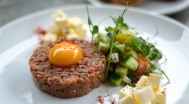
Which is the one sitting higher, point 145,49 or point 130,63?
point 145,49

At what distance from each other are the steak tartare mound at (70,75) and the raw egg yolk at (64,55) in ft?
0.22

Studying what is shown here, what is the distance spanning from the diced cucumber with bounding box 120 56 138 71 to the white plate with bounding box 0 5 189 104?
351 mm

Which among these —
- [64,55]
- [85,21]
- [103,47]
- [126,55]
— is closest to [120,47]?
[126,55]

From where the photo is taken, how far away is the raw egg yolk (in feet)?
13.4

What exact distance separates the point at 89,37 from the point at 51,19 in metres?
0.93

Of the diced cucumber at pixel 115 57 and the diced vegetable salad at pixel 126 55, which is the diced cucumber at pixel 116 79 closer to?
the diced vegetable salad at pixel 126 55

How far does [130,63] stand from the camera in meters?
4.24

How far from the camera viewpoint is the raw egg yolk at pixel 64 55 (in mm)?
4098

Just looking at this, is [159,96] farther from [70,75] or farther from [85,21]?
[85,21]

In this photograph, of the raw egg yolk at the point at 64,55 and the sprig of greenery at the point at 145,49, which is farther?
the sprig of greenery at the point at 145,49

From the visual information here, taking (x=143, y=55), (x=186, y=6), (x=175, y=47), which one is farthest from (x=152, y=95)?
(x=186, y=6)

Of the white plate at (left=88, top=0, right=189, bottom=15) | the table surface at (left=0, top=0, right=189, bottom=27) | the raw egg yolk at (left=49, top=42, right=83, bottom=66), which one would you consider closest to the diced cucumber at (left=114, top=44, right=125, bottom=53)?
the raw egg yolk at (left=49, top=42, right=83, bottom=66)

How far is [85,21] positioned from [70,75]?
2.07 metres

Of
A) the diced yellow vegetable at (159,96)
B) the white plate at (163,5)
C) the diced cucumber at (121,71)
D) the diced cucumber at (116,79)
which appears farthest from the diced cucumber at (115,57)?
the white plate at (163,5)
